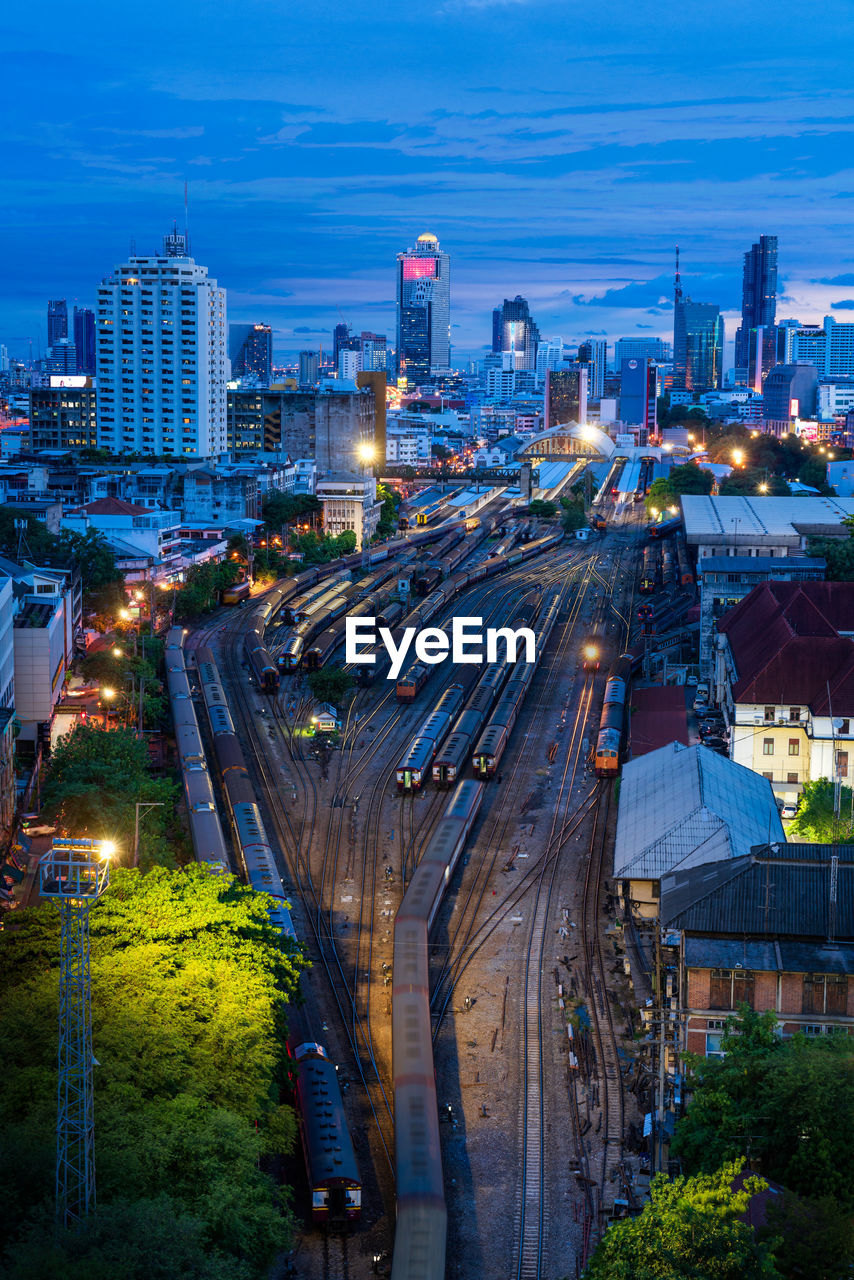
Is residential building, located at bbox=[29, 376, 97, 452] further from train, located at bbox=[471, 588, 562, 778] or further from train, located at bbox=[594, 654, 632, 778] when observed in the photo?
train, located at bbox=[594, 654, 632, 778]

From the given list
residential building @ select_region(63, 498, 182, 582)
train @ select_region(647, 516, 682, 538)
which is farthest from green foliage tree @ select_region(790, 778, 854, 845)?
train @ select_region(647, 516, 682, 538)

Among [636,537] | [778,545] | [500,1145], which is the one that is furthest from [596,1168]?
[636,537]

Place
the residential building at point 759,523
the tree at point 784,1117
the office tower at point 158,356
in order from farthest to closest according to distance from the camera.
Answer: the office tower at point 158,356
the residential building at point 759,523
the tree at point 784,1117

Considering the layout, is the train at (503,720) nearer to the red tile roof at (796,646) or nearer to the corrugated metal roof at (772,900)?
the red tile roof at (796,646)

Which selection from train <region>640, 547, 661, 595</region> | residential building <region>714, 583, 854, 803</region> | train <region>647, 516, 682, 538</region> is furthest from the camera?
train <region>647, 516, 682, 538</region>

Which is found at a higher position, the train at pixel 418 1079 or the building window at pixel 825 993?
the building window at pixel 825 993

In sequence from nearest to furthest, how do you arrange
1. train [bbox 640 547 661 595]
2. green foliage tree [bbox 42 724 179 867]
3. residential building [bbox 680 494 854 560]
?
green foliage tree [bbox 42 724 179 867]
residential building [bbox 680 494 854 560]
train [bbox 640 547 661 595]

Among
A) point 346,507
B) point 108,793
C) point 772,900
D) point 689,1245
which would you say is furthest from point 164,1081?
point 346,507

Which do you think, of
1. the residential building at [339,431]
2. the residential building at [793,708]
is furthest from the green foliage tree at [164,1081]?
the residential building at [339,431]
